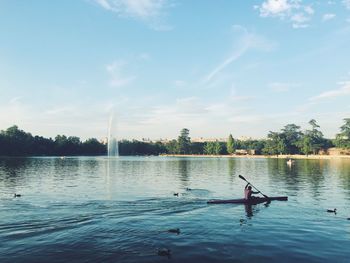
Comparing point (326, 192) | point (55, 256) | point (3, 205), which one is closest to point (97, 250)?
point (55, 256)

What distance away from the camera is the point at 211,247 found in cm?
2177

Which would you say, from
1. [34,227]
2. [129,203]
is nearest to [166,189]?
[129,203]

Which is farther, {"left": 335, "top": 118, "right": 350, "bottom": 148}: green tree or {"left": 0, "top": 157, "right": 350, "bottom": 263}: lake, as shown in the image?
{"left": 335, "top": 118, "right": 350, "bottom": 148}: green tree

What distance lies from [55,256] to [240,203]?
21.1 metres

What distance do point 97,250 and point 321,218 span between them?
2004 centimetres

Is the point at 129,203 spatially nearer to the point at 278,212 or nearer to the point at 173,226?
the point at 173,226

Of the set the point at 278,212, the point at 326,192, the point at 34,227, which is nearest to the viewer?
the point at 34,227

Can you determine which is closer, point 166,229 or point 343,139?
point 166,229

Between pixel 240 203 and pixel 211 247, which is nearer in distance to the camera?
pixel 211 247

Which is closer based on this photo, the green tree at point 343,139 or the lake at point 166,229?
the lake at point 166,229

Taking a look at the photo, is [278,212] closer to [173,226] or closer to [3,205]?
[173,226]

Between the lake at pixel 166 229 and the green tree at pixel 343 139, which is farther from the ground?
the green tree at pixel 343 139

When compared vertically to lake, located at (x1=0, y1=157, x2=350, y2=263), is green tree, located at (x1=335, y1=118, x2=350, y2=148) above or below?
above

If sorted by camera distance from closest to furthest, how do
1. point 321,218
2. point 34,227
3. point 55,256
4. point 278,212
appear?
point 55,256, point 34,227, point 321,218, point 278,212
